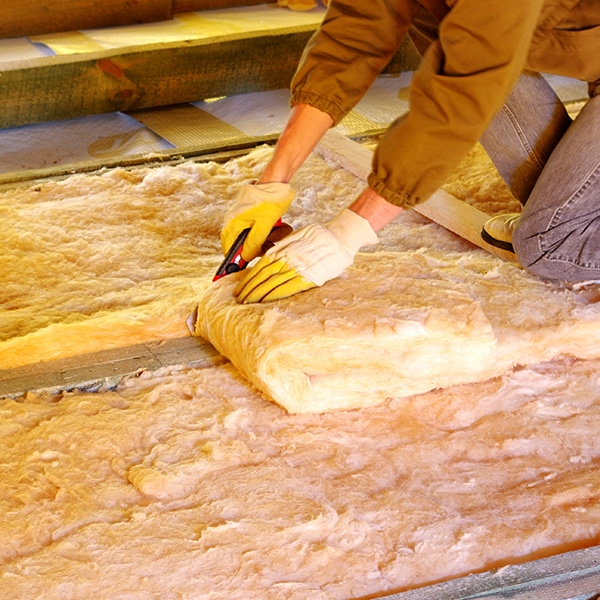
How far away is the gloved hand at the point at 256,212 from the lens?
2.48 meters

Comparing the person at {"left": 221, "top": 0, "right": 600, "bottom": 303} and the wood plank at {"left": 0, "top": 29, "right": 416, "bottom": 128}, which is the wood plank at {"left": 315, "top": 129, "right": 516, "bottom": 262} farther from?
the wood plank at {"left": 0, "top": 29, "right": 416, "bottom": 128}

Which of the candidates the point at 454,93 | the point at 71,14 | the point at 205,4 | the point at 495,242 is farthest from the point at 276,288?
the point at 205,4

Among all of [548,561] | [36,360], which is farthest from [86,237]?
[548,561]

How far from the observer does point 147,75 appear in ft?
14.8

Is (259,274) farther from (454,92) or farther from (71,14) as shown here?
(71,14)

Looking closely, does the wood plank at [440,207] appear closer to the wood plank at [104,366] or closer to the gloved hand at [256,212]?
the gloved hand at [256,212]

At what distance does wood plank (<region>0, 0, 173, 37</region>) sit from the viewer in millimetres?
5062

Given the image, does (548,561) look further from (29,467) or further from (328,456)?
(29,467)

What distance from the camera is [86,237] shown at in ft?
9.93

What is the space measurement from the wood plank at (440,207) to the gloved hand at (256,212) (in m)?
0.57

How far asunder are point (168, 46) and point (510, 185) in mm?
2308

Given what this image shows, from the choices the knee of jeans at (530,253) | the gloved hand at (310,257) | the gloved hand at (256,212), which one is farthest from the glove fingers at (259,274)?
the knee of jeans at (530,253)

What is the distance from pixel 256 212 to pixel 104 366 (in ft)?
2.08

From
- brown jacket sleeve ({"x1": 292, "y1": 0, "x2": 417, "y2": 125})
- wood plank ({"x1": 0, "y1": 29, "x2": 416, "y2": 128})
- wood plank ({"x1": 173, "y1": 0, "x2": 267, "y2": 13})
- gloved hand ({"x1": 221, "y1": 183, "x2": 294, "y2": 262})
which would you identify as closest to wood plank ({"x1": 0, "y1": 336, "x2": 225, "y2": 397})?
gloved hand ({"x1": 221, "y1": 183, "x2": 294, "y2": 262})
